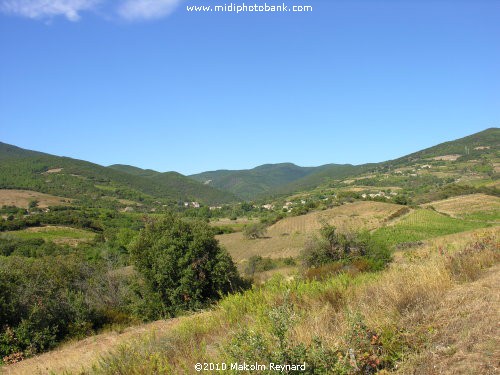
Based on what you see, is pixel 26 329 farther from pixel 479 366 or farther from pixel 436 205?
pixel 436 205

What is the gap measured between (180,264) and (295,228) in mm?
64940

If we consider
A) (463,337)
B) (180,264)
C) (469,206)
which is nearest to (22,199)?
(180,264)

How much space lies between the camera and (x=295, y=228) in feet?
269

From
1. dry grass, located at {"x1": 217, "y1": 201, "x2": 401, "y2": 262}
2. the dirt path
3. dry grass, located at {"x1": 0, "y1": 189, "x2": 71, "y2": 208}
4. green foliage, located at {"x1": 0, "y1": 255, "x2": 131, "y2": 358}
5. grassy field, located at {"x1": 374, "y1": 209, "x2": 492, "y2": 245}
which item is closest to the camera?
the dirt path

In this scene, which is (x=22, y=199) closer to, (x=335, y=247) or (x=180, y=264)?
(x=335, y=247)

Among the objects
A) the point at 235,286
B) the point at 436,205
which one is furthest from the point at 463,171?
the point at 235,286

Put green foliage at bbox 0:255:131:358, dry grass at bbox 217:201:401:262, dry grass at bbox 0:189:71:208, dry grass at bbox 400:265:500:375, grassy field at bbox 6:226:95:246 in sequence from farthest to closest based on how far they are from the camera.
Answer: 1. dry grass at bbox 0:189:71:208
2. grassy field at bbox 6:226:95:246
3. dry grass at bbox 217:201:401:262
4. green foliage at bbox 0:255:131:358
5. dry grass at bbox 400:265:500:375

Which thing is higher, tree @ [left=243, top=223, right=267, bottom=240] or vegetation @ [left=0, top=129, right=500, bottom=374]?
vegetation @ [left=0, top=129, right=500, bottom=374]

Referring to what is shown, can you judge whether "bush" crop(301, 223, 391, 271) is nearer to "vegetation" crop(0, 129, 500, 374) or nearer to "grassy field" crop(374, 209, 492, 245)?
"vegetation" crop(0, 129, 500, 374)

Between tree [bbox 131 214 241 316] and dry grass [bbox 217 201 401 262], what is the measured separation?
37.4 m

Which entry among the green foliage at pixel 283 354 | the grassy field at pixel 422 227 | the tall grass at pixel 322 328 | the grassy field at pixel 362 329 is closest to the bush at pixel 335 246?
the tall grass at pixel 322 328

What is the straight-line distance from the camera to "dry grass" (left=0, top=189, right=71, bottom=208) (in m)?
120

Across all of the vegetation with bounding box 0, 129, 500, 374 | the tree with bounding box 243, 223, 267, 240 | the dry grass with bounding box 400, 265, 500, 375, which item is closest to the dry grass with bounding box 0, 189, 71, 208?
the tree with bounding box 243, 223, 267, 240

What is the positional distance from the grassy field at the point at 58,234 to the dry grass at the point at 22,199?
3262cm
